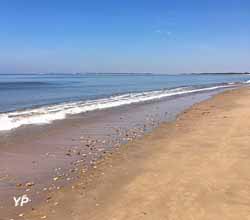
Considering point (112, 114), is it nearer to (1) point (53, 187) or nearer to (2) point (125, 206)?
(1) point (53, 187)

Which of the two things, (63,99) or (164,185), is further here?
(63,99)

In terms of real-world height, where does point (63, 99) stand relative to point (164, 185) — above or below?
below

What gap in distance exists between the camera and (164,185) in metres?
6.57

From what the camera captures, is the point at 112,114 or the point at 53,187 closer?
the point at 53,187

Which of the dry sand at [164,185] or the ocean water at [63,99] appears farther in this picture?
the ocean water at [63,99]

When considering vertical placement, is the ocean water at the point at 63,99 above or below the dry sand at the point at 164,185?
below

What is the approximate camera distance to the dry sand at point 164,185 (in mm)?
5387

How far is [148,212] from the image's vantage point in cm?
536

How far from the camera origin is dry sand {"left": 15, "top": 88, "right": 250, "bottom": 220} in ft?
17.7

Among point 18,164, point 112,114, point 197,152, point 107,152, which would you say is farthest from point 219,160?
point 112,114

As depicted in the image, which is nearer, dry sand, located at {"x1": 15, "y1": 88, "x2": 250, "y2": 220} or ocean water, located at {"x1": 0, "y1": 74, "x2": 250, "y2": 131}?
dry sand, located at {"x1": 15, "y1": 88, "x2": 250, "y2": 220}

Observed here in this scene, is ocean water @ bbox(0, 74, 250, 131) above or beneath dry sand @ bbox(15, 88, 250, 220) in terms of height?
beneath

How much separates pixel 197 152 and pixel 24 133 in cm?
622

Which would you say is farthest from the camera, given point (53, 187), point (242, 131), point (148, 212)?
point (242, 131)
